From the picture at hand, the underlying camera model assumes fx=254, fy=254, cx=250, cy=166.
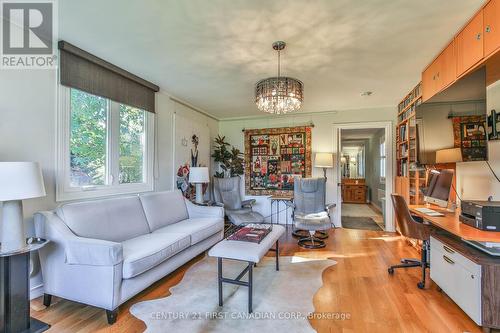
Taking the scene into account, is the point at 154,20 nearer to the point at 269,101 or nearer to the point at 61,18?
the point at 61,18

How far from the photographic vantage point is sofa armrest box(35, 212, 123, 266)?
1.93m

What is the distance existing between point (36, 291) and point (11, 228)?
0.89 meters

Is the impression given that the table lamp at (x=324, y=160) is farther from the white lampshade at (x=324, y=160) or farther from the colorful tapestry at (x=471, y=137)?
the colorful tapestry at (x=471, y=137)

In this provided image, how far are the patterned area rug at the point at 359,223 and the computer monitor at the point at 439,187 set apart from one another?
2.04 m

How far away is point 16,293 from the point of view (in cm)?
178

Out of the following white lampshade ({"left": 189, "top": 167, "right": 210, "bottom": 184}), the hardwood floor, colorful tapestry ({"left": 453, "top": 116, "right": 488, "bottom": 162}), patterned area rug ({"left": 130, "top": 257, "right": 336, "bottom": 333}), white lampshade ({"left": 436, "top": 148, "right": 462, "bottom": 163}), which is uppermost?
colorful tapestry ({"left": 453, "top": 116, "right": 488, "bottom": 162})

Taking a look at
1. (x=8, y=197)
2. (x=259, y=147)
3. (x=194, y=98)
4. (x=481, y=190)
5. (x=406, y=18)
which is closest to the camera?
(x=8, y=197)

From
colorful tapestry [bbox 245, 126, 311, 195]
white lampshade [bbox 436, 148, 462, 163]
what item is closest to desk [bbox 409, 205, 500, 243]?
white lampshade [bbox 436, 148, 462, 163]

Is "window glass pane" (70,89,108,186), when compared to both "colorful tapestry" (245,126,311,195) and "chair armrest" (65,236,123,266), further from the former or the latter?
"colorful tapestry" (245,126,311,195)

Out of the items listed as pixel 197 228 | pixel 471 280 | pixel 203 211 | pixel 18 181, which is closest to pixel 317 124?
pixel 203 211

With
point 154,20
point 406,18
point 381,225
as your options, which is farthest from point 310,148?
point 154,20

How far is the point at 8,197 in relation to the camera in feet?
5.45

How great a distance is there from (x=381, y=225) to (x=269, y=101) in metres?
4.06

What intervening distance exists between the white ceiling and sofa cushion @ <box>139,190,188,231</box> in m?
1.58
